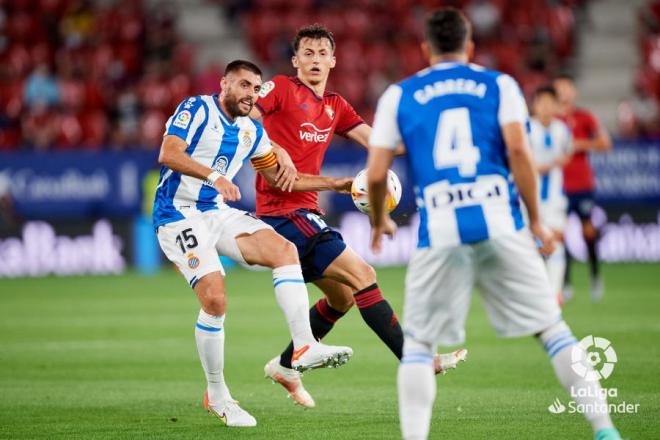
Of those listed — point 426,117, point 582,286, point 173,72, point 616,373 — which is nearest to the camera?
point 426,117

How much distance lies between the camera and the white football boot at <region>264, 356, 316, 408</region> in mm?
7809

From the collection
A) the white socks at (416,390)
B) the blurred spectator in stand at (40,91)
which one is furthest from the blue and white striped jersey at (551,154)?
the blurred spectator in stand at (40,91)

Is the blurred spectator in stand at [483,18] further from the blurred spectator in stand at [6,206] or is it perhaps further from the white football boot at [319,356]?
the white football boot at [319,356]

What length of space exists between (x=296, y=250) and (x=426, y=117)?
7.80ft

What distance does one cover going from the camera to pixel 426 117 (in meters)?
5.41

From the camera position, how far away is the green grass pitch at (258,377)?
697cm

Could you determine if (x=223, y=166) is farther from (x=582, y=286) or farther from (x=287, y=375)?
(x=582, y=286)

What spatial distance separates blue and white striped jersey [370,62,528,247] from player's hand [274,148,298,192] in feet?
6.96

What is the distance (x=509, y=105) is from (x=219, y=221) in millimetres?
2780

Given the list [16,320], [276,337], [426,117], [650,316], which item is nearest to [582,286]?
[650,316]

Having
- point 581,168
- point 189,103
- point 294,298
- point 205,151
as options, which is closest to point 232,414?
point 294,298

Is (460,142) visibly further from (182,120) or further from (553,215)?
(553,215)

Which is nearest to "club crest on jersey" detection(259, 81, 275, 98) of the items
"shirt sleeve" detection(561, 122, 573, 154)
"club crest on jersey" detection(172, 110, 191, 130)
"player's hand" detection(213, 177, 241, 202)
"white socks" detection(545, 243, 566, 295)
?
"club crest on jersey" detection(172, 110, 191, 130)

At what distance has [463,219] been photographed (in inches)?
211
